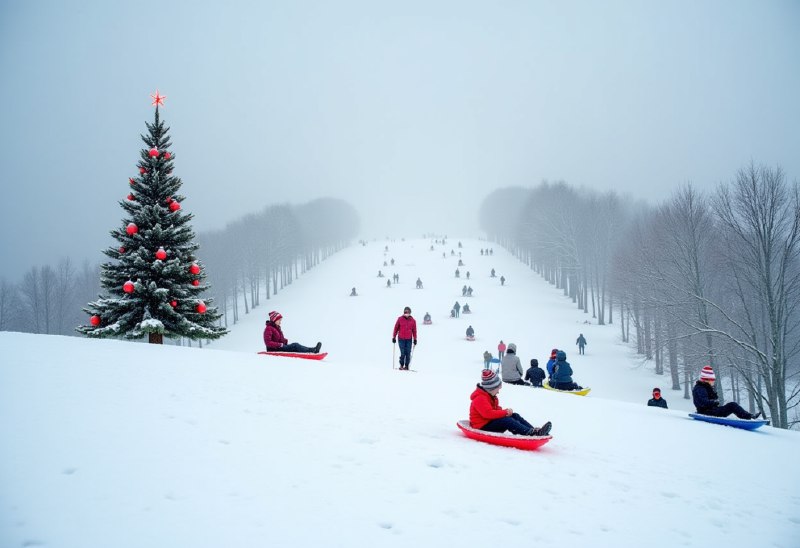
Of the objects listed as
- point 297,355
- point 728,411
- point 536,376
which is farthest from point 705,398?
point 297,355

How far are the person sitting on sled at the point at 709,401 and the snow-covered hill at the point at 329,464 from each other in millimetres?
596

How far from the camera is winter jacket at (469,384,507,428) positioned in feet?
21.6

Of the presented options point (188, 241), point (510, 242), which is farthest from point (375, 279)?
point (188, 241)

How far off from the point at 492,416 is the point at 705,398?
23.4 feet

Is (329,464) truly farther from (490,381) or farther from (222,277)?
(222,277)

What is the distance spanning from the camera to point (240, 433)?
18.3 ft

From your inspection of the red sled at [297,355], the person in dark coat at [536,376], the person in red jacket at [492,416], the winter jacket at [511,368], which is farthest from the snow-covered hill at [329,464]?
the person in dark coat at [536,376]

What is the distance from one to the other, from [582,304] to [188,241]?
41575mm

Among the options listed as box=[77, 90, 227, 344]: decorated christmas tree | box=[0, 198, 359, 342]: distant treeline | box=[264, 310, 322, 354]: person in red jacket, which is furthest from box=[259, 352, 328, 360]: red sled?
box=[0, 198, 359, 342]: distant treeline

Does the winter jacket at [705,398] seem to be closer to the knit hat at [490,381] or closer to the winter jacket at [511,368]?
the winter jacket at [511,368]

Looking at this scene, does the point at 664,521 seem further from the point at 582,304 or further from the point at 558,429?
the point at 582,304

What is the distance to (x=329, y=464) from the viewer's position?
16.1ft

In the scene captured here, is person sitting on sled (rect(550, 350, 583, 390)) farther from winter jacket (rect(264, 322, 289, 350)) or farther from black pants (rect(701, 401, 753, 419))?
winter jacket (rect(264, 322, 289, 350))

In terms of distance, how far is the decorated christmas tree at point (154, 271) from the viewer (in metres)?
14.0
